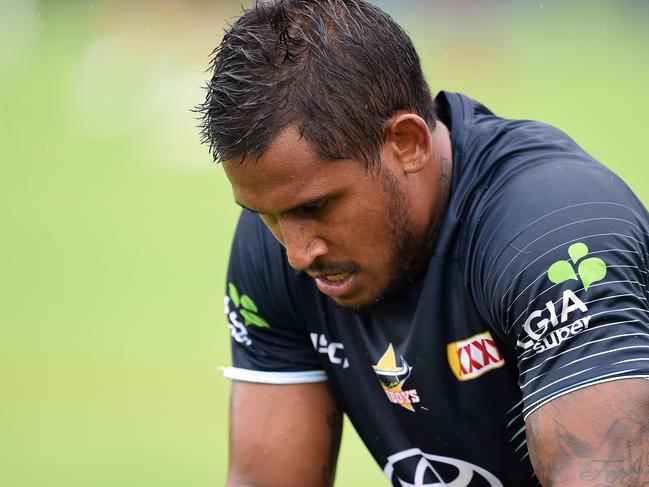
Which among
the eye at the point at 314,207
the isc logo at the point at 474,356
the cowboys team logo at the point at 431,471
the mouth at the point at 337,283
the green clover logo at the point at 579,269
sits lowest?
the cowboys team logo at the point at 431,471

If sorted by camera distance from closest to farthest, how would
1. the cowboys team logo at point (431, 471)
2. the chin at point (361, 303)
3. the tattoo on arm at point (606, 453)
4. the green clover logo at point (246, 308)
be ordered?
1. the tattoo on arm at point (606, 453)
2. the chin at point (361, 303)
3. the cowboys team logo at point (431, 471)
4. the green clover logo at point (246, 308)

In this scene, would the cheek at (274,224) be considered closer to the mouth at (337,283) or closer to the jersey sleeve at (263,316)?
the mouth at (337,283)

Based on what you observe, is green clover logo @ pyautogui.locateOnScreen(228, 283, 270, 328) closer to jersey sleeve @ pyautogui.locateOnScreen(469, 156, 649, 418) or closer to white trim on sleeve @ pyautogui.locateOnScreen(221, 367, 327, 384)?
white trim on sleeve @ pyautogui.locateOnScreen(221, 367, 327, 384)

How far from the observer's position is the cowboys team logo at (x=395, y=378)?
311 centimetres

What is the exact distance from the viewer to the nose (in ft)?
9.32

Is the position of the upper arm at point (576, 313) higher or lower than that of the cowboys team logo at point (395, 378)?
higher

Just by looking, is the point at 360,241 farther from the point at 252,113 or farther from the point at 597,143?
the point at 597,143

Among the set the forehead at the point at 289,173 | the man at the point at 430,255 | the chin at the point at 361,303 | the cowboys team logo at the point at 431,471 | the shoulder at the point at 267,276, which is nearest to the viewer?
the man at the point at 430,255

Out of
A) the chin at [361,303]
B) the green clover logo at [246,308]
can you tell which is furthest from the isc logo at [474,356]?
the green clover logo at [246,308]

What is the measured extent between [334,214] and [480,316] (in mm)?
435

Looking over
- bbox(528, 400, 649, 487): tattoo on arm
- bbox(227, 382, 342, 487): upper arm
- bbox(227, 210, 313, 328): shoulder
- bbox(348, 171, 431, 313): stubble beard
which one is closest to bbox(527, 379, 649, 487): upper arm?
bbox(528, 400, 649, 487): tattoo on arm

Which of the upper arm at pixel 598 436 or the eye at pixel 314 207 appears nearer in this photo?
the upper arm at pixel 598 436

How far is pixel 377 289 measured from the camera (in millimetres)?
3027

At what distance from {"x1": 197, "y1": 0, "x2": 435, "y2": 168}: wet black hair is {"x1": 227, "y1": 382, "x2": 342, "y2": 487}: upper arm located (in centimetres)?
91
